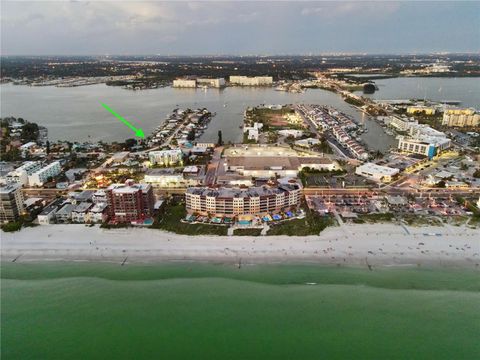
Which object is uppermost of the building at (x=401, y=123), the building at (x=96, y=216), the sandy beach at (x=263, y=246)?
the building at (x=401, y=123)

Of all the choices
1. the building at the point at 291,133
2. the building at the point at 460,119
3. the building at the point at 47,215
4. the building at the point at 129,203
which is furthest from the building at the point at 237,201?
the building at the point at 460,119

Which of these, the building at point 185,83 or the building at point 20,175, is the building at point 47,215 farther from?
the building at point 185,83

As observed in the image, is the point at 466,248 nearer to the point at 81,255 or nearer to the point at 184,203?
the point at 184,203

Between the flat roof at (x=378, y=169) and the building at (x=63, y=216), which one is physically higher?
the flat roof at (x=378, y=169)

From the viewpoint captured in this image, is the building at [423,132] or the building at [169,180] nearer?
the building at [169,180]

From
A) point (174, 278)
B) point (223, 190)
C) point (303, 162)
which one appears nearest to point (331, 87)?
point (303, 162)

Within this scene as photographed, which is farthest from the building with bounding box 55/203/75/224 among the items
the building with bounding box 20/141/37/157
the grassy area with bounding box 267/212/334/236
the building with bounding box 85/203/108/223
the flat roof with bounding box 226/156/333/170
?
the building with bounding box 20/141/37/157

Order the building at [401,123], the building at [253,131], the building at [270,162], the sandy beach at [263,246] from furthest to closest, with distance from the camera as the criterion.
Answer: the building at [401,123]
the building at [253,131]
the building at [270,162]
the sandy beach at [263,246]

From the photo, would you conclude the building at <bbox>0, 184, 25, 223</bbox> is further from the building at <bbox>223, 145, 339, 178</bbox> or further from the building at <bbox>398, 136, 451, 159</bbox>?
the building at <bbox>398, 136, 451, 159</bbox>
